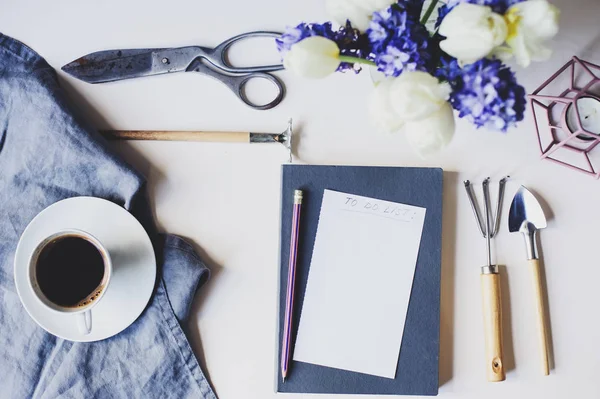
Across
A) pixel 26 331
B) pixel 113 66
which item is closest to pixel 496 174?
pixel 113 66

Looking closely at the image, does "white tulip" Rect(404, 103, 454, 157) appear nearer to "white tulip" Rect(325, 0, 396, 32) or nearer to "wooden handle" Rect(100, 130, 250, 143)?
"white tulip" Rect(325, 0, 396, 32)

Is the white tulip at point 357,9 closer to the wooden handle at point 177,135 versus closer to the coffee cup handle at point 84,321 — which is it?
the wooden handle at point 177,135

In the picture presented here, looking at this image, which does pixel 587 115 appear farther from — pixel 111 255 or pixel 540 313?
pixel 111 255

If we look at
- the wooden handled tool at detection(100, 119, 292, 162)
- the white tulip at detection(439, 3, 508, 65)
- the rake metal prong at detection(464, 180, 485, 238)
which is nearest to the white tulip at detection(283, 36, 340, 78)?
the white tulip at detection(439, 3, 508, 65)

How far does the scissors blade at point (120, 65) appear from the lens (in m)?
0.74

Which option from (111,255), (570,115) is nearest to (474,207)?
(570,115)

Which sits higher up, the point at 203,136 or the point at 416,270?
the point at 203,136

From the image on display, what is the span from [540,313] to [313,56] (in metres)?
0.47

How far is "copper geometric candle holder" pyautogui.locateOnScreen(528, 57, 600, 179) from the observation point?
0.73 m

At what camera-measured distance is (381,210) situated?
29.6 inches

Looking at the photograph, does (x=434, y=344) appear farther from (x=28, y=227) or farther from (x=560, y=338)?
(x=28, y=227)

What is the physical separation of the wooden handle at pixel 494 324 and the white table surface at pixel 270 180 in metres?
0.02

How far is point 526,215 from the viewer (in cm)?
76

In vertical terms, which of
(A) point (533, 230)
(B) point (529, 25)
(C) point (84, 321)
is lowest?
(C) point (84, 321)
